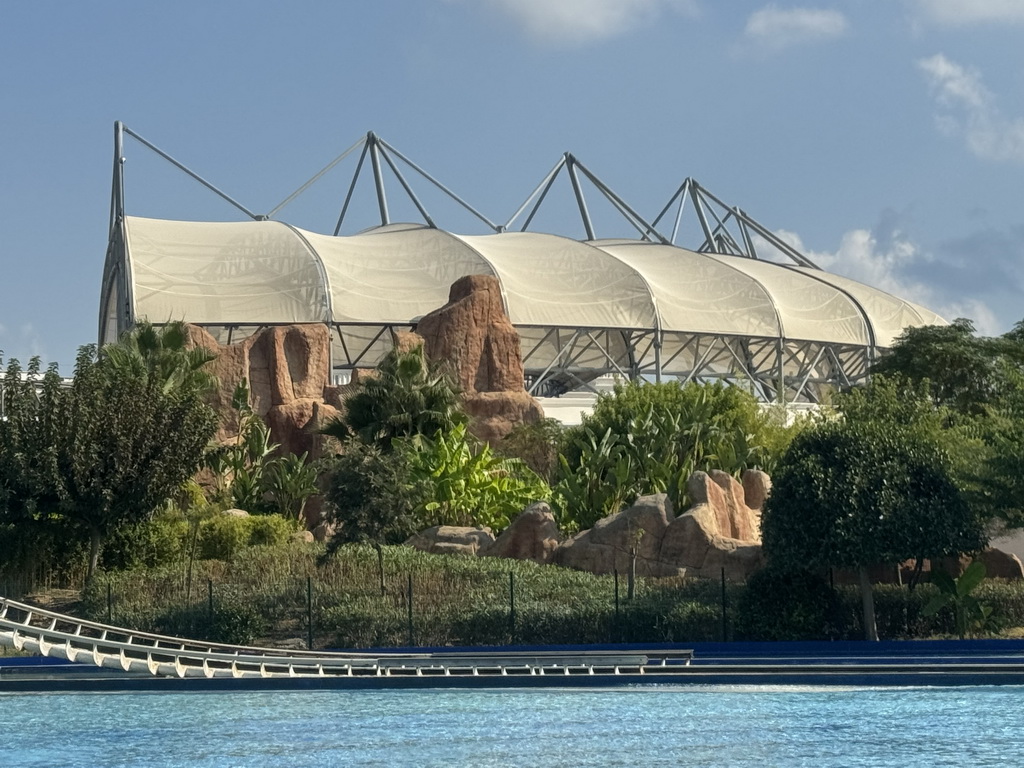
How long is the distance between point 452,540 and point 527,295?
98.5 feet

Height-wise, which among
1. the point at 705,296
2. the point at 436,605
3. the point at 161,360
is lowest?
the point at 436,605

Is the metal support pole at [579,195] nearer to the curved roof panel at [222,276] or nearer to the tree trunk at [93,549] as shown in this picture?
the curved roof panel at [222,276]

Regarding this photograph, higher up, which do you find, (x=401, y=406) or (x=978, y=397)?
(x=978, y=397)

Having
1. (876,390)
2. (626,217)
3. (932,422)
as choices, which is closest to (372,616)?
(932,422)

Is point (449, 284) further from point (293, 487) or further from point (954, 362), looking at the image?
point (293, 487)

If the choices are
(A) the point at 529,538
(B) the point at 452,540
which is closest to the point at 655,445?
(A) the point at 529,538

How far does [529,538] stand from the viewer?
1212 inches

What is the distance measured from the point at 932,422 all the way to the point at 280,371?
18758mm

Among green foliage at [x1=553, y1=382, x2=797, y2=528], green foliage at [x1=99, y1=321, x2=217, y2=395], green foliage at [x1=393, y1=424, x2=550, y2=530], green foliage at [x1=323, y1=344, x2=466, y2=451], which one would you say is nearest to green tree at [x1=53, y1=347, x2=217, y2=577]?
green foliage at [x1=99, y1=321, x2=217, y2=395]

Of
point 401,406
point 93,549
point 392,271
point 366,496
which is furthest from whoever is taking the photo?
point 392,271

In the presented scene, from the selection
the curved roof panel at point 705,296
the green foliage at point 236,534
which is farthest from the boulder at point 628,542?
the curved roof panel at point 705,296

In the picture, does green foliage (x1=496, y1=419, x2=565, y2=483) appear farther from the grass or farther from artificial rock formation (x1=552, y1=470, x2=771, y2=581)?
the grass

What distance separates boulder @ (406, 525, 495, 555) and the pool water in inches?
463

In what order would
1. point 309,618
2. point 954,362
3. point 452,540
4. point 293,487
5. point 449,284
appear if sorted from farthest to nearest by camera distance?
1. point 449,284
2. point 954,362
3. point 293,487
4. point 452,540
5. point 309,618
